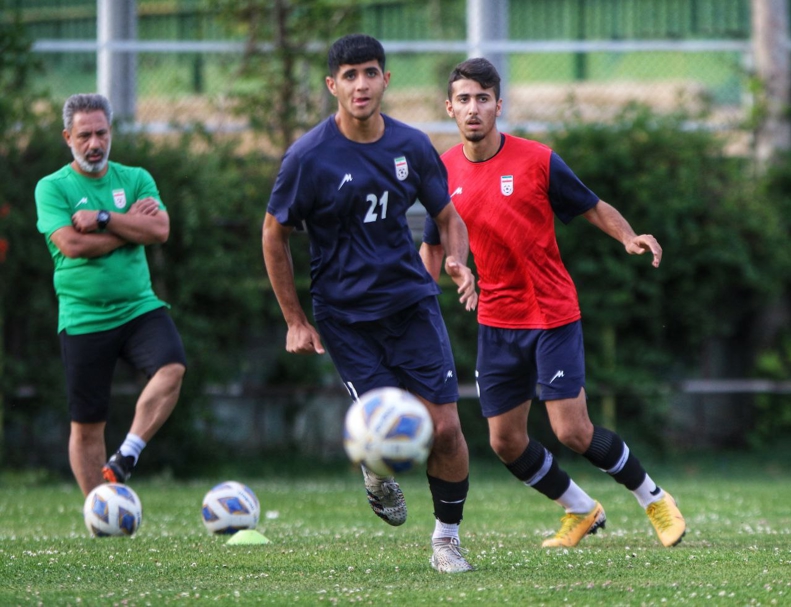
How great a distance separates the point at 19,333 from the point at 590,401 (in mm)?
6778

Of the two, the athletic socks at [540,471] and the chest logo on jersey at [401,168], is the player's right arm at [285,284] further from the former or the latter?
the athletic socks at [540,471]

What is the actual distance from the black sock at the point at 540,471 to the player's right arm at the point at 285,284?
1.91 m

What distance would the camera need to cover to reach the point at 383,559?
20.7ft

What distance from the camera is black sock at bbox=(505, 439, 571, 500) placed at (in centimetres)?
716

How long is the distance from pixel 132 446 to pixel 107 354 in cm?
68

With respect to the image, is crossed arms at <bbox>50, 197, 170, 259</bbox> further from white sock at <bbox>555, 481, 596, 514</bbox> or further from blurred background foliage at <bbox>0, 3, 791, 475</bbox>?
blurred background foliage at <bbox>0, 3, 791, 475</bbox>

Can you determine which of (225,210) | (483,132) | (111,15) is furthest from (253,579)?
(111,15)

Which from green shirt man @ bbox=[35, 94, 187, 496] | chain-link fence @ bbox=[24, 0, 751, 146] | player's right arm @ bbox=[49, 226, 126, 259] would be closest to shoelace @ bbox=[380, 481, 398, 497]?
green shirt man @ bbox=[35, 94, 187, 496]

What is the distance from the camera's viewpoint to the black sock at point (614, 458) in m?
6.97

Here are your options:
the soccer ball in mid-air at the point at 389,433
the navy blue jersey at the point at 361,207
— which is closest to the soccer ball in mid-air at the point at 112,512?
the navy blue jersey at the point at 361,207

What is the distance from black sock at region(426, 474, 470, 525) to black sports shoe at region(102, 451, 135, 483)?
2.34 meters

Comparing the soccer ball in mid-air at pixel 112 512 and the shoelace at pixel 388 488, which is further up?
the shoelace at pixel 388 488

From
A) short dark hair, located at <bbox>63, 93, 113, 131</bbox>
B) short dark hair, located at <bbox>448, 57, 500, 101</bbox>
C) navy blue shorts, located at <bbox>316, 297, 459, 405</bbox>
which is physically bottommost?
navy blue shorts, located at <bbox>316, 297, 459, 405</bbox>

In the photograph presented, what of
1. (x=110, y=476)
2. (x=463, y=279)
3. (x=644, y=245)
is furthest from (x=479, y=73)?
(x=110, y=476)
